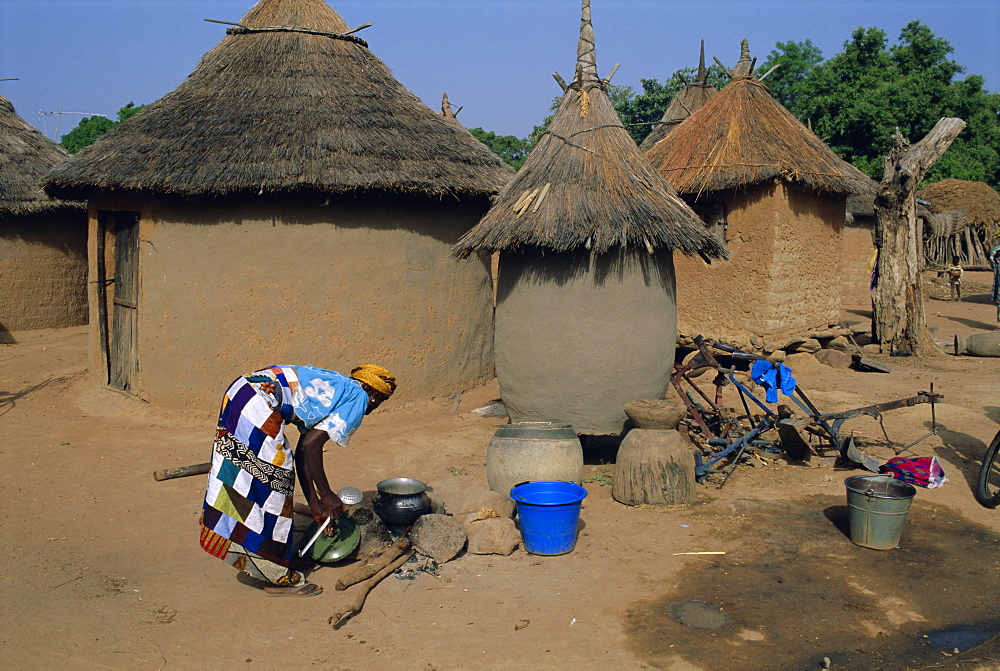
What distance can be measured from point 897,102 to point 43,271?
2244 cm

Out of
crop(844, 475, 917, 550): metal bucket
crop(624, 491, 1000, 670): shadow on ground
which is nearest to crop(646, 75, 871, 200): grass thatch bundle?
crop(624, 491, 1000, 670): shadow on ground

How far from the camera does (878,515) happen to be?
15.8ft

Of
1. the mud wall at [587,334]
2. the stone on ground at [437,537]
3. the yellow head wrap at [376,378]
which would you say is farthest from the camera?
the mud wall at [587,334]

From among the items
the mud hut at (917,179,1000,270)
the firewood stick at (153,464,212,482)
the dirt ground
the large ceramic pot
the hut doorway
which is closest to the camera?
the dirt ground

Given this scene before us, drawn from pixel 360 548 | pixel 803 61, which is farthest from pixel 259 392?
pixel 803 61

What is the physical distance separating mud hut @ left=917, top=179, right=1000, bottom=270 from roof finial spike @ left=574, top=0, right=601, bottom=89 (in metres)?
17.4

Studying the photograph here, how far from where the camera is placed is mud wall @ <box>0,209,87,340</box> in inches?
467

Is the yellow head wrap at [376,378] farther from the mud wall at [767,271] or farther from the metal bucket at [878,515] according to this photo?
the mud wall at [767,271]

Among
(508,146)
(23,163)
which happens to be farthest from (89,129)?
(508,146)

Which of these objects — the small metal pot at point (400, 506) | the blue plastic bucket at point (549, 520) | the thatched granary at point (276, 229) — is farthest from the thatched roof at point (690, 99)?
the small metal pot at point (400, 506)

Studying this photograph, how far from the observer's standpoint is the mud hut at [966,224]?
2089cm

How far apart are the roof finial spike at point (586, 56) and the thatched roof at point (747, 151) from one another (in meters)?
3.56

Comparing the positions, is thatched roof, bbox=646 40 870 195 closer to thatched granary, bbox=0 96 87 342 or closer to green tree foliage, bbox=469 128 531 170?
thatched granary, bbox=0 96 87 342

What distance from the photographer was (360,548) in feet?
15.4
